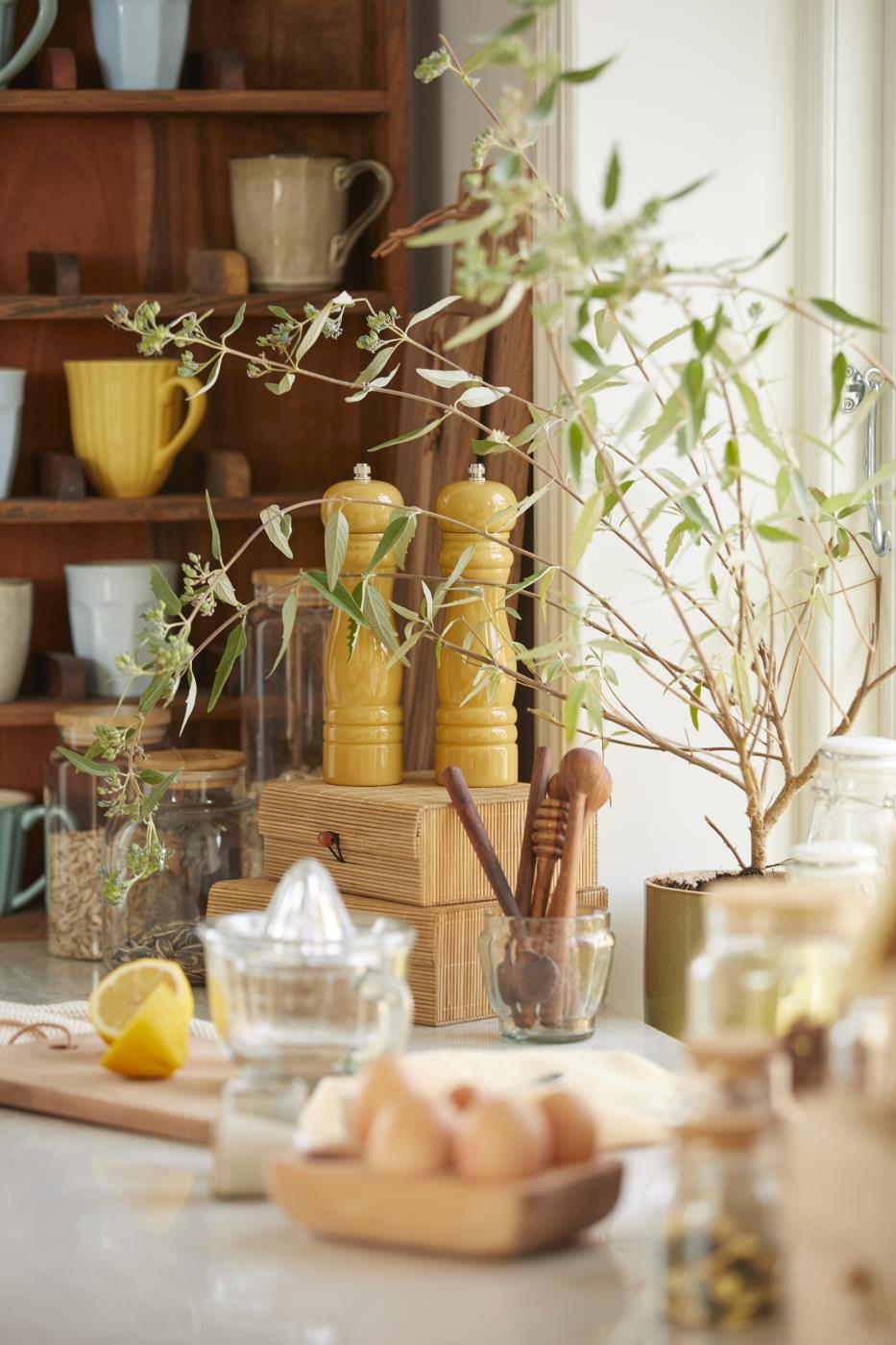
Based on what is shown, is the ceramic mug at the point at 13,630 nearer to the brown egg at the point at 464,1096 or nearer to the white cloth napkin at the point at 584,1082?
the white cloth napkin at the point at 584,1082

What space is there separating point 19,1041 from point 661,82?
3.66 ft

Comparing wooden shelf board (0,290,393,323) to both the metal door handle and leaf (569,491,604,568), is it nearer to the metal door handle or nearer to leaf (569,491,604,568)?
the metal door handle

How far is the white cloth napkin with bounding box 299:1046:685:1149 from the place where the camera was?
1042mm

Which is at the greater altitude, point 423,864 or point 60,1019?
point 423,864

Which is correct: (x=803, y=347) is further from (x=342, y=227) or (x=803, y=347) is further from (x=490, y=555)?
(x=342, y=227)

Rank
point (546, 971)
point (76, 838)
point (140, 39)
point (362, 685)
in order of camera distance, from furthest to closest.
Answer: point (140, 39)
point (76, 838)
point (362, 685)
point (546, 971)

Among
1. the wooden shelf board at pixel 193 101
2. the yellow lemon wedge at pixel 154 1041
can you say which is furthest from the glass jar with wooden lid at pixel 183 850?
the wooden shelf board at pixel 193 101

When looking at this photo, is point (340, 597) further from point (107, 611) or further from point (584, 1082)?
point (107, 611)

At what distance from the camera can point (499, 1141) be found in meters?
0.85

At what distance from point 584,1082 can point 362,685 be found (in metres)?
0.59

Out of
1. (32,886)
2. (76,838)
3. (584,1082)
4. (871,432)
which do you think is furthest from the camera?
(32,886)

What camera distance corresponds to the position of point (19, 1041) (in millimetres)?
1432

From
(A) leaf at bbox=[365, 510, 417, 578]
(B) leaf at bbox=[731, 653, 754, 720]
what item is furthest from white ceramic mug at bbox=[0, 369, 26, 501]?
(B) leaf at bbox=[731, 653, 754, 720]

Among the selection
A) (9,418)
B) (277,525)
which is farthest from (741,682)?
(9,418)
